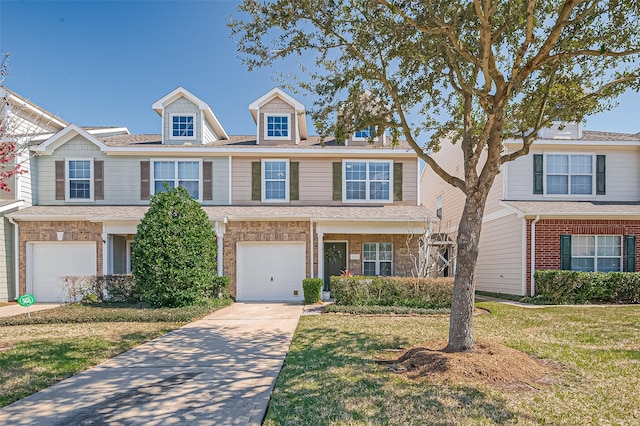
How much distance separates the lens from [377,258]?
1438cm

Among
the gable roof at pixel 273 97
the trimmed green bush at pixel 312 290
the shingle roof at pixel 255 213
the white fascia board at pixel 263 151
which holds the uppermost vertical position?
the gable roof at pixel 273 97

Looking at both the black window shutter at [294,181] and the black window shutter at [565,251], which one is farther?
the black window shutter at [294,181]

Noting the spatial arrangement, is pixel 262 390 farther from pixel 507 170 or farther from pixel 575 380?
pixel 507 170

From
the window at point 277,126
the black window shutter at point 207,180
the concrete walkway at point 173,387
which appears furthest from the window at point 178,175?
the concrete walkway at point 173,387

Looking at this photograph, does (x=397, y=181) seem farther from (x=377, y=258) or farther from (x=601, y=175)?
(x=601, y=175)

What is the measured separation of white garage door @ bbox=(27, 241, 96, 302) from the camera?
13.5m

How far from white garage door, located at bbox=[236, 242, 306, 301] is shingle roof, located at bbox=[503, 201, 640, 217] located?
8.30 m

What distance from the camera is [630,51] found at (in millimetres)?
5824

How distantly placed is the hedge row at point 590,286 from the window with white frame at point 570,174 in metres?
3.71

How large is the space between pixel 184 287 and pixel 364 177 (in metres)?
7.72

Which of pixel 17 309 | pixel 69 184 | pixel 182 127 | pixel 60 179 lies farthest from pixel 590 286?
pixel 60 179

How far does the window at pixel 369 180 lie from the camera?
576 inches

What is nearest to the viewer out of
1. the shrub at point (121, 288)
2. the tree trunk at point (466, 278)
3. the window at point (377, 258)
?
the tree trunk at point (466, 278)

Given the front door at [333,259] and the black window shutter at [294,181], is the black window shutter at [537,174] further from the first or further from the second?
the black window shutter at [294,181]
